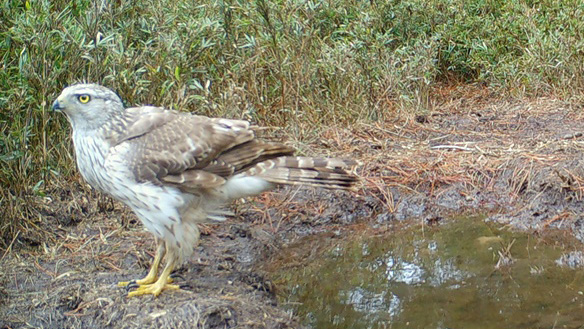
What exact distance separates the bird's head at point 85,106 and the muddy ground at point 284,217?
3.40 feet

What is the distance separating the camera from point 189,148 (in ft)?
13.9

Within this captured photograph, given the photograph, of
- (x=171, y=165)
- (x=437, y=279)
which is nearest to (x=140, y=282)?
(x=171, y=165)

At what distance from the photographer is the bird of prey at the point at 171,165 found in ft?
13.4

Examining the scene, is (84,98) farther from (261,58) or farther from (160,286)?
(261,58)

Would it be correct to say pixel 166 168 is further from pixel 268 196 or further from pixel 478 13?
pixel 478 13

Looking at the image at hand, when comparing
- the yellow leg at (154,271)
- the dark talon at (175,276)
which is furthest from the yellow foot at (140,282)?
the dark talon at (175,276)

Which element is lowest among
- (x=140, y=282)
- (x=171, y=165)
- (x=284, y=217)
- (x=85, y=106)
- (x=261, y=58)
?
(x=284, y=217)

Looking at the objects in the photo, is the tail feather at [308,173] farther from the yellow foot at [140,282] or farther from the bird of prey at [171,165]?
the yellow foot at [140,282]

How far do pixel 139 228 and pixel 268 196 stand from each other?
45.1 inches

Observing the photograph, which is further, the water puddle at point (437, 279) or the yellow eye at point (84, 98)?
the water puddle at point (437, 279)

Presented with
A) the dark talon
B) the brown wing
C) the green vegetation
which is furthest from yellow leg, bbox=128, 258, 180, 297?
the green vegetation

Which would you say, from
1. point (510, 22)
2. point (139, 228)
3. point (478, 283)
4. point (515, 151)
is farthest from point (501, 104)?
point (139, 228)

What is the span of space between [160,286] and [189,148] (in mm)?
856

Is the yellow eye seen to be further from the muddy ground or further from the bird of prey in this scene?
the muddy ground
